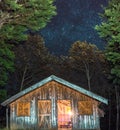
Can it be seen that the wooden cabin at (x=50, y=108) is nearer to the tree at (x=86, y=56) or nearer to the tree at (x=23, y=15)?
the tree at (x=23, y=15)

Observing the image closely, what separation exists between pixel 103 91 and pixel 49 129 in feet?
88.9

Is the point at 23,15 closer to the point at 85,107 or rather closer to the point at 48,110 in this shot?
the point at 48,110

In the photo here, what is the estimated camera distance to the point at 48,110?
109ft

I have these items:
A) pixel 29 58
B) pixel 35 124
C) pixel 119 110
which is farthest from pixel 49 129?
pixel 119 110

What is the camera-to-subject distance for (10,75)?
199 ft

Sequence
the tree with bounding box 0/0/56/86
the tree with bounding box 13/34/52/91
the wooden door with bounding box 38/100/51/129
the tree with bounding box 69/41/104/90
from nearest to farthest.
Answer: the tree with bounding box 0/0/56/86
the wooden door with bounding box 38/100/51/129
the tree with bounding box 13/34/52/91
the tree with bounding box 69/41/104/90

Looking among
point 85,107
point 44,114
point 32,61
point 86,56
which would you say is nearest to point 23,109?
point 44,114

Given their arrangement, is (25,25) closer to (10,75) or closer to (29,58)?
(29,58)

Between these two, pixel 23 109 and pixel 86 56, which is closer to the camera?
pixel 23 109

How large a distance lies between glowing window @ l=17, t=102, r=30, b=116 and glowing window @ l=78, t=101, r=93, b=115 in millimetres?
4764

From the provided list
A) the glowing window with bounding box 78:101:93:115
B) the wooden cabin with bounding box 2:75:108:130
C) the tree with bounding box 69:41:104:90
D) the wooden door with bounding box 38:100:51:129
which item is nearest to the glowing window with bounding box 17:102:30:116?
the wooden cabin with bounding box 2:75:108:130

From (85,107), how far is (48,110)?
341 cm

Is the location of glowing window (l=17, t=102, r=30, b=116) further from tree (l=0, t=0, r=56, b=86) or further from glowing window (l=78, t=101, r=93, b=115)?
tree (l=0, t=0, r=56, b=86)

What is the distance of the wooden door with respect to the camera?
3291 cm
